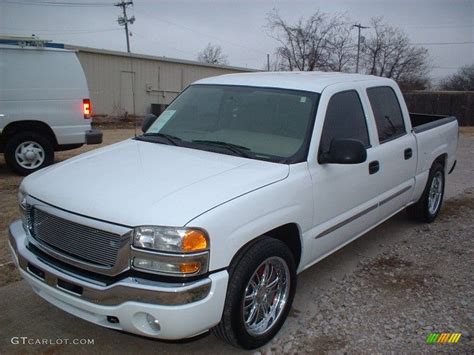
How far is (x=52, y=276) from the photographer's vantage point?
9.16 ft

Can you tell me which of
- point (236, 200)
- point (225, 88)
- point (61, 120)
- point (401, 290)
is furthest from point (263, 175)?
point (61, 120)

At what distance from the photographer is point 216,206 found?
8.67 feet

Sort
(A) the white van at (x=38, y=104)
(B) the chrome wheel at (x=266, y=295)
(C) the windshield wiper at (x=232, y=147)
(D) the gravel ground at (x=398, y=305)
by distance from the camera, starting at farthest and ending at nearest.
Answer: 1. (A) the white van at (x=38, y=104)
2. (C) the windshield wiper at (x=232, y=147)
3. (D) the gravel ground at (x=398, y=305)
4. (B) the chrome wheel at (x=266, y=295)

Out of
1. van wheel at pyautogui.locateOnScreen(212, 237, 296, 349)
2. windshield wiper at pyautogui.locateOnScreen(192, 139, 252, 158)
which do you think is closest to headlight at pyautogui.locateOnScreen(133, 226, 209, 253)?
van wheel at pyautogui.locateOnScreen(212, 237, 296, 349)

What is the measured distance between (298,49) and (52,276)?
28051mm

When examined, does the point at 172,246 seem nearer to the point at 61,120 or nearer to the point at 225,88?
the point at 225,88

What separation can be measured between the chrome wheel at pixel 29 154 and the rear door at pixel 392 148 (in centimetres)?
597

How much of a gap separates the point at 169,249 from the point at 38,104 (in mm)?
6410

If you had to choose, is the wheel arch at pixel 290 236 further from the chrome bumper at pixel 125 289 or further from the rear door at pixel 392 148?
the rear door at pixel 392 148

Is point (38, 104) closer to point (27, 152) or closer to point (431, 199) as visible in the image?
point (27, 152)

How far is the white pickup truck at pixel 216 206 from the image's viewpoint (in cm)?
254

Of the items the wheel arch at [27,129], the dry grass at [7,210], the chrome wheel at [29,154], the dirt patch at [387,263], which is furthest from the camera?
the chrome wheel at [29,154]

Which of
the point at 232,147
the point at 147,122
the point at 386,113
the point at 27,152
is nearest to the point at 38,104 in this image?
the point at 27,152

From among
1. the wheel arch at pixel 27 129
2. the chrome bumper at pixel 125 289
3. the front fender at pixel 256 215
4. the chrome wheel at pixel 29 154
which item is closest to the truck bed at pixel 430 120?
the front fender at pixel 256 215
